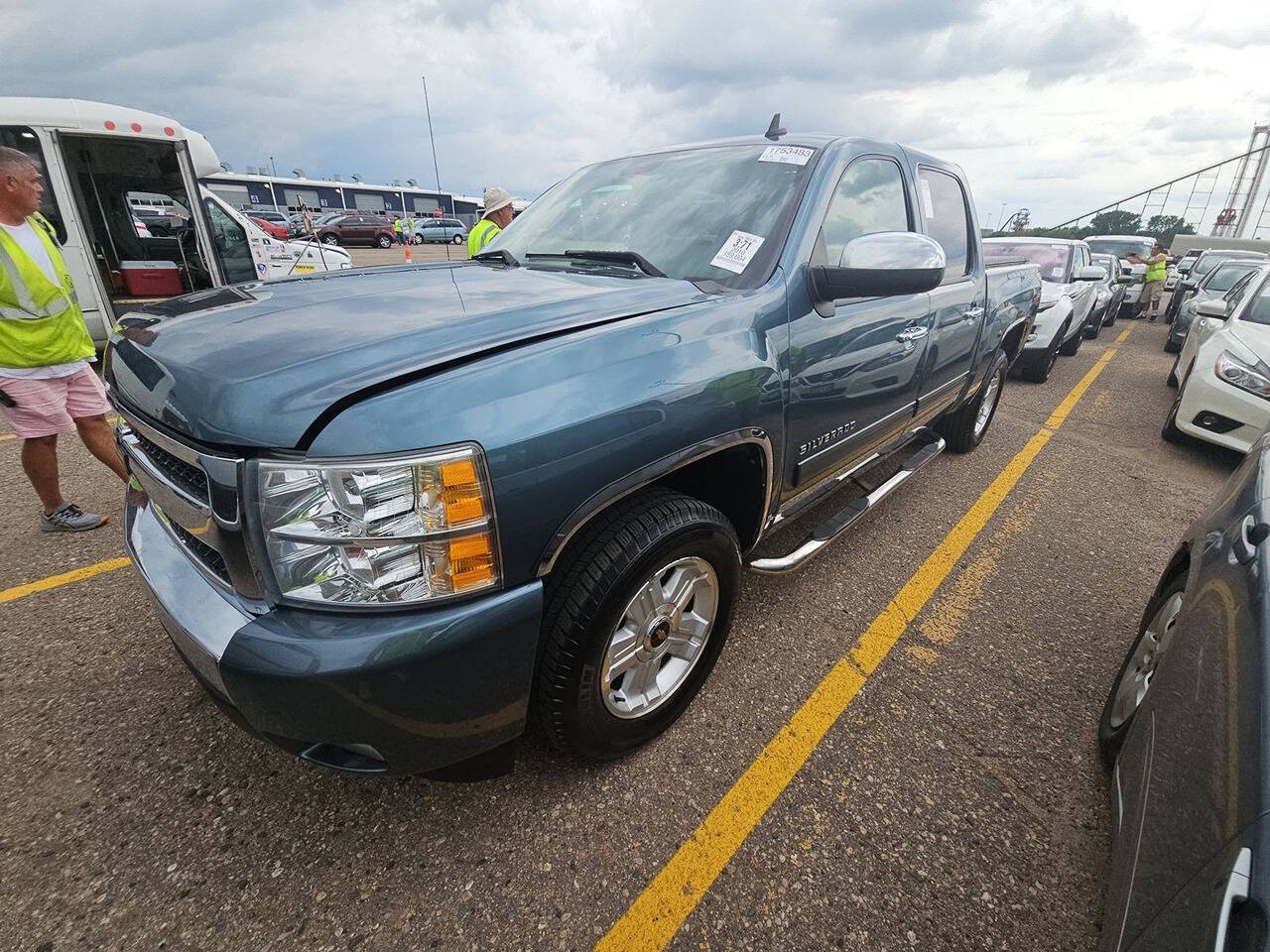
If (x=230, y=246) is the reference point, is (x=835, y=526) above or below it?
below

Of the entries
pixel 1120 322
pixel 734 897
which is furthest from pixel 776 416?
pixel 1120 322

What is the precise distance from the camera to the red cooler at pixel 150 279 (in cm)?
755

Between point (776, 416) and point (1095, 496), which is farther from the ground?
point (776, 416)

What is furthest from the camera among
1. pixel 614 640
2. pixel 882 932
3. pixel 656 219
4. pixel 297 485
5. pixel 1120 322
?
pixel 1120 322

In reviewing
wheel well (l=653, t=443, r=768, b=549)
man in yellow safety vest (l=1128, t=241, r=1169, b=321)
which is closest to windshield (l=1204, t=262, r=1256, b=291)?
man in yellow safety vest (l=1128, t=241, r=1169, b=321)

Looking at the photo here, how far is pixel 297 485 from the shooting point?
1186 millimetres

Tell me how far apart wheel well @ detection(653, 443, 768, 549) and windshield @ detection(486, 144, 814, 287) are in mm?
566

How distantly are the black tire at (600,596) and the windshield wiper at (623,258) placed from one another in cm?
84

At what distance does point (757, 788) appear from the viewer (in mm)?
1869

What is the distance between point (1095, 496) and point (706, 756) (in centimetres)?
366

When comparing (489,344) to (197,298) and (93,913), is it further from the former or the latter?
(93,913)

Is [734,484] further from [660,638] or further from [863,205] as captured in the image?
[863,205]

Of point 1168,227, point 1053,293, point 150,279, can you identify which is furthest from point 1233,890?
point 1168,227

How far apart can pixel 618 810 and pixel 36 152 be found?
865 centimetres
